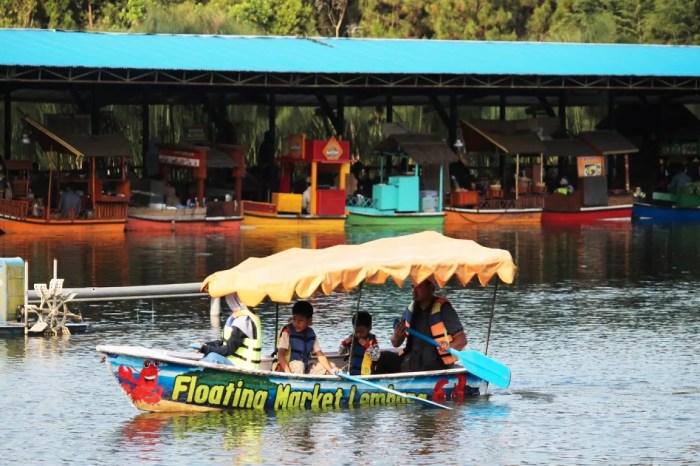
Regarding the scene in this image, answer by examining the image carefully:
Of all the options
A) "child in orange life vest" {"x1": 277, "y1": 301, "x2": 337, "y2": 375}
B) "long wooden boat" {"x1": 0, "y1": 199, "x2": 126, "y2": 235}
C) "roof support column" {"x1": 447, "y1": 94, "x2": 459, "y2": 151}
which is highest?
"roof support column" {"x1": 447, "y1": 94, "x2": 459, "y2": 151}

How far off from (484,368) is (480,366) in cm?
6

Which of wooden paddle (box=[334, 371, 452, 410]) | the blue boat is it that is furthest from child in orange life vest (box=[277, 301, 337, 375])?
the blue boat

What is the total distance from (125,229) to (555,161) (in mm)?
21528

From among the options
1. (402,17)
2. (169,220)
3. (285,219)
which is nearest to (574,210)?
(285,219)

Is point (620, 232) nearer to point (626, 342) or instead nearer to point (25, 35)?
point (25, 35)

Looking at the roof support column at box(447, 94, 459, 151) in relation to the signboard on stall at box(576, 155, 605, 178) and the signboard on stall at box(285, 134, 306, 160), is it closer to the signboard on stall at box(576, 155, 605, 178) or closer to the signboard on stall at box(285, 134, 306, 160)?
the signboard on stall at box(576, 155, 605, 178)

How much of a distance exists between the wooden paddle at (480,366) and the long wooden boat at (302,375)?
5 centimetres

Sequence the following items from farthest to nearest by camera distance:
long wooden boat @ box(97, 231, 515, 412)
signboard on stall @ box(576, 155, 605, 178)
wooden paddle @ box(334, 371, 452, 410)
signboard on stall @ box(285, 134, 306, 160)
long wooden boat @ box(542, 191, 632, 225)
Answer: long wooden boat @ box(542, 191, 632, 225) → signboard on stall @ box(576, 155, 605, 178) → signboard on stall @ box(285, 134, 306, 160) → wooden paddle @ box(334, 371, 452, 410) → long wooden boat @ box(97, 231, 515, 412)

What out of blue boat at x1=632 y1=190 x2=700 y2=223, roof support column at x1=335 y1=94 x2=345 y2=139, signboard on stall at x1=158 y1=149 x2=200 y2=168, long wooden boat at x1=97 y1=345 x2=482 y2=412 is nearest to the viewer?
long wooden boat at x1=97 y1=345 x2=482 y2=412

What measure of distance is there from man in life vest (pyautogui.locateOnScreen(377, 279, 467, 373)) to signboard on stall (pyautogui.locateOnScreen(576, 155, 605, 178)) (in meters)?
29.6

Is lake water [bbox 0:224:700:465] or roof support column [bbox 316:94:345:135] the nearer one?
lake water [bbox 0:224:700:465]

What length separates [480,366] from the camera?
59.1 ft

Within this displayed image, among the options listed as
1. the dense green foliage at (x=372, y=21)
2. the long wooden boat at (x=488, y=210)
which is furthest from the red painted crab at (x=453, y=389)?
the dense green foliage at (x=372, y=21)

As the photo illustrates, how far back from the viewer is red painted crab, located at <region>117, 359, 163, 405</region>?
1661 centimetres
